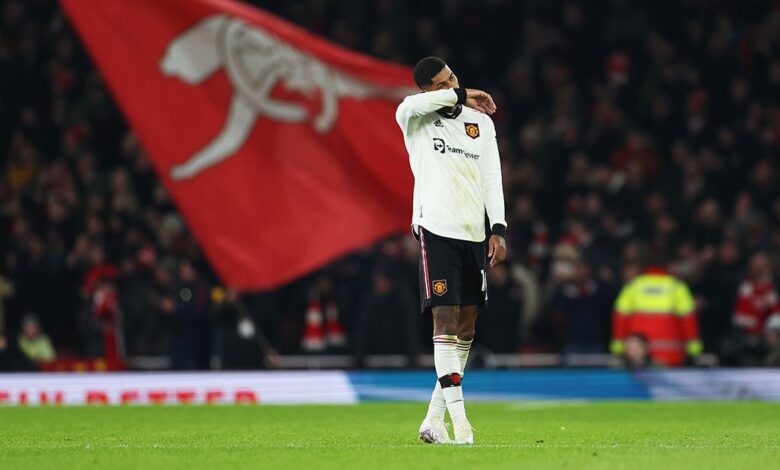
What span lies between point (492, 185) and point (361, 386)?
7667mm

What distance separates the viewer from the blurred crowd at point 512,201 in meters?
19.7

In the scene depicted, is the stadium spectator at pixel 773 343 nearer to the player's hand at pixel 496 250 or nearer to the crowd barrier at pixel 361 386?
the crowd barrier at pixel 361 386

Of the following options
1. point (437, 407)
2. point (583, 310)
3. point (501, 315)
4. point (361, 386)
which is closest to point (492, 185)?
point (437, 407)

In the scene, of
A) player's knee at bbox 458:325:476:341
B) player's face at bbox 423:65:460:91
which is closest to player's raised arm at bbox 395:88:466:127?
player's face at bbox 423:65:460:91

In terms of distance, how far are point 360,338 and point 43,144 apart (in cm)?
774

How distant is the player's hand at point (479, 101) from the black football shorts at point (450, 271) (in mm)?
803

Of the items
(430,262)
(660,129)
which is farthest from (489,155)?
(660,129)

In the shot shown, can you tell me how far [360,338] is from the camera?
19.2 m

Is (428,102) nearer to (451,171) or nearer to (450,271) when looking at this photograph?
(451,171)

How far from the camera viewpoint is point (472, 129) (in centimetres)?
958

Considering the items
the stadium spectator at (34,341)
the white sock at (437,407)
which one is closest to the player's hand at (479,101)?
the white sock at (437,407)

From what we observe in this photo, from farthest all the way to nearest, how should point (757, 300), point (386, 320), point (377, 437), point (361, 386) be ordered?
point (386, 320)
point (757, 300)
point (361, 386)
point (377, 437)

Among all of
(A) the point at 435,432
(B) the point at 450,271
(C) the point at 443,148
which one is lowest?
(A) the point at 435,432

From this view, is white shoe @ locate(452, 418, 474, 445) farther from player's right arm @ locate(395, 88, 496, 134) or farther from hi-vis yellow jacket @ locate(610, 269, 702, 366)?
hi-vis yellow jacket @ locate(610, 269, 702, 366)
